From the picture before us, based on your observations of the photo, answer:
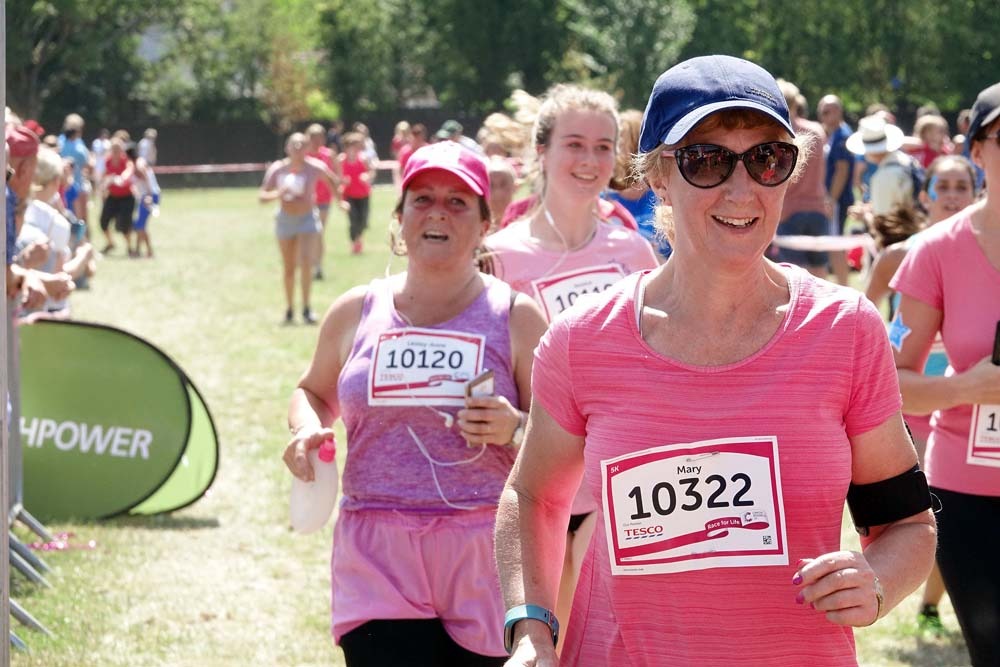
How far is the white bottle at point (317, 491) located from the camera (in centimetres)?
366

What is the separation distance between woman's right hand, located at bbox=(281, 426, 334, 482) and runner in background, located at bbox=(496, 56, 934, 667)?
132 cm

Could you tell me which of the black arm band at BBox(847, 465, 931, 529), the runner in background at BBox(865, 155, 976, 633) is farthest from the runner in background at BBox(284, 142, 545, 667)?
the runner in background at BBox(865, 155, 976, 633)

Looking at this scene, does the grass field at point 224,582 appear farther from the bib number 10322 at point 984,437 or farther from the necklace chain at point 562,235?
the bib number 10322 at point 984,437

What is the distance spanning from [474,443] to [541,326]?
1.37 feet

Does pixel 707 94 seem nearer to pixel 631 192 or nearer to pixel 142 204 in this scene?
pixel 631 192

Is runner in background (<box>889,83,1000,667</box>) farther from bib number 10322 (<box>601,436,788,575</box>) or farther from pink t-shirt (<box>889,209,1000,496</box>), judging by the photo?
bib number 10322 (<box>601,436,788,575</box>)

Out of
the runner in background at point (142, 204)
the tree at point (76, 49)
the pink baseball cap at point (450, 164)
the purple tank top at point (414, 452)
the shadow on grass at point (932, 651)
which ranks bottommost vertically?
the tree at point (76, 49)

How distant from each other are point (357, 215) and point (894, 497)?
2091 centimetres

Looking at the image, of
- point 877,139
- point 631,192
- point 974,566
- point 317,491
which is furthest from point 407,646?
point 877,139

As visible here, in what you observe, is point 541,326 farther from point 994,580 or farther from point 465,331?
point 994,580

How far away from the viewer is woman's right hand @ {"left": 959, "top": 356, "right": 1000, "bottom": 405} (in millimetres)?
3533

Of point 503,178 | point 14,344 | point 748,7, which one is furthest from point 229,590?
point 748,7

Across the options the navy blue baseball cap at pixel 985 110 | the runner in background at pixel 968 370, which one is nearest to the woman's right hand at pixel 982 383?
the runner in background at pixel 968 370

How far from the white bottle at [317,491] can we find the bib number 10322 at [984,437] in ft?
5.47
